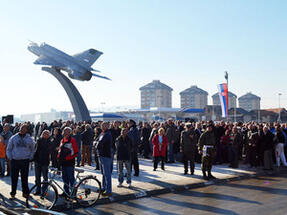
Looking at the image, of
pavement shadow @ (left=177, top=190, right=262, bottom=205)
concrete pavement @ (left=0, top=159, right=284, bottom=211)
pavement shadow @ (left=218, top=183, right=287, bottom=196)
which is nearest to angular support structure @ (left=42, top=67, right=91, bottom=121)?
concrete pavement @ (left=0, top=159, right=284, bottom=211)

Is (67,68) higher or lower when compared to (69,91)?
higher

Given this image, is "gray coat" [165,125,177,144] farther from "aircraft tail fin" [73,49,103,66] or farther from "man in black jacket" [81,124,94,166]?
"aircraft tail fin" [73,49,103,66]

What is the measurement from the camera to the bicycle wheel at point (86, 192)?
756cm

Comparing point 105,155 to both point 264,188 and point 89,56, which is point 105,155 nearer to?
point 264,188

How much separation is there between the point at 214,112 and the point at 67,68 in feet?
270

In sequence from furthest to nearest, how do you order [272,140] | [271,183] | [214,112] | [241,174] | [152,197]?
[214,112] → [272,140] → [241,174] → [271,183] → [152,197]

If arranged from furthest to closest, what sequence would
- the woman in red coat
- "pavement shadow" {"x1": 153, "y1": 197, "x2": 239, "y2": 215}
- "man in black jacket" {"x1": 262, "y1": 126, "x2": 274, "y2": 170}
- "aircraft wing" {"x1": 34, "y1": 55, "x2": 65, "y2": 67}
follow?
"aircraft wing" {"x1": 34, "y1": 55, "x2": 65, "y2": 67} → "man in black jacket" {"x1": 262, "y1": 126, "x2": 274, "y2": 170} → the woman in red coat → "pavement shadow" {"x1": 153, "y1": 197, "x2": 239, "y2": 215}

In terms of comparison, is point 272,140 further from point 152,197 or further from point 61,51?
point 61,51

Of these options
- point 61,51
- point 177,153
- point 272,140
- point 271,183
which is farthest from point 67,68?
point 271,183

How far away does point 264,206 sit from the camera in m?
7.39

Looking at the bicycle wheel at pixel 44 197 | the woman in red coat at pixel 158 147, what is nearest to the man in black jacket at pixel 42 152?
the bicycle wheel at pixel 44 197

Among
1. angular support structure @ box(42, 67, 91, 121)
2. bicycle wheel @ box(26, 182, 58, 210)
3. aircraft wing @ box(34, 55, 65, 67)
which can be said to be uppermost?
aircraft wing @ box(34, 55, 65, 67)

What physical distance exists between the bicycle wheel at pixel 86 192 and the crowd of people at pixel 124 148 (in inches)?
17.2

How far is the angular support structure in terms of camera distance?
31281mm
